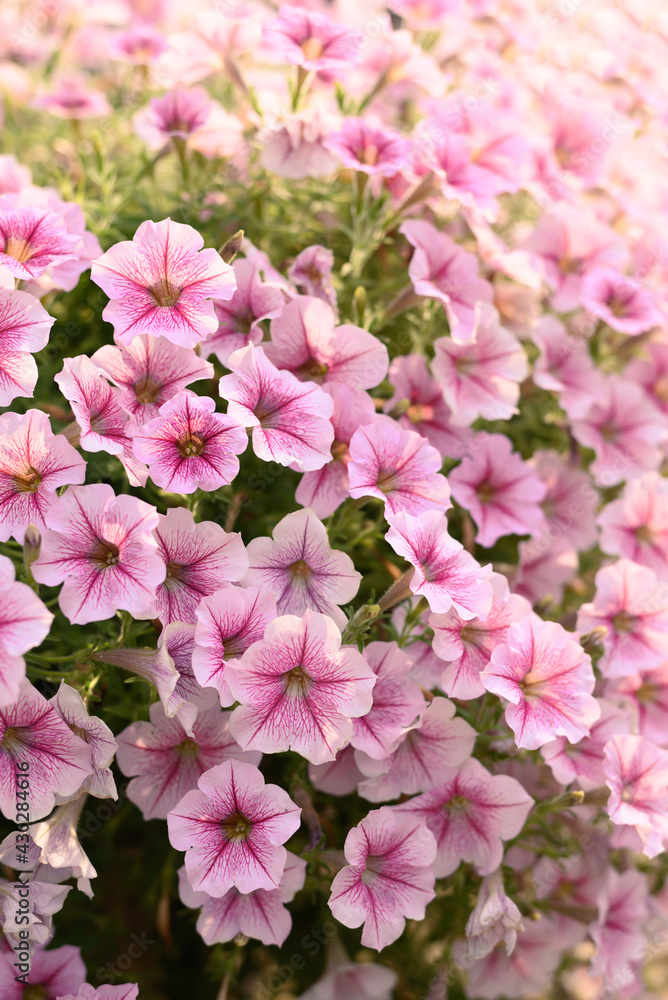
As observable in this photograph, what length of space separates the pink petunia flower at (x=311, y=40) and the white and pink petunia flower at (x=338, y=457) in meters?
0.56

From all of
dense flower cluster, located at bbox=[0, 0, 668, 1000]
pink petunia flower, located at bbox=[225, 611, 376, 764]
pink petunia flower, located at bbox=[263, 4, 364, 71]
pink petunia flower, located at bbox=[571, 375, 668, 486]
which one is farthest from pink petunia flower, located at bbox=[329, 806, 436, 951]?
pink petunia flower, located at bbox=[263, 4, 364, 71]

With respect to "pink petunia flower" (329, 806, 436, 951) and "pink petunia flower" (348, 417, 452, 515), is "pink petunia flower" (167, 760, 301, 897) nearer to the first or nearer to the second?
"pink petunia flower" (329, 806, 436, 951)

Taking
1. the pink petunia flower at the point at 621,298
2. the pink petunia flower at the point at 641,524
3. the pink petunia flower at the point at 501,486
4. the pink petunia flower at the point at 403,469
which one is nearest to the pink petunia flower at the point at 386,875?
the pink petunia flower at the point at 403,469

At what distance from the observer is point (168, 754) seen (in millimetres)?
1031

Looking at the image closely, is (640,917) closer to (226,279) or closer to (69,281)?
(226,279)

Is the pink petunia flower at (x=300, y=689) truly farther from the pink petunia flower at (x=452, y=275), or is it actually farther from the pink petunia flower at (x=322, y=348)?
the pink petunia flower at (x=452, y=275)

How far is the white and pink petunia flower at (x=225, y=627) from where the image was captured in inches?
34.7

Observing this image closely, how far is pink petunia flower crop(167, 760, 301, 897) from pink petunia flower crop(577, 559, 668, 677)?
1.80ft

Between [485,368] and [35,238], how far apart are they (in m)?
0.69

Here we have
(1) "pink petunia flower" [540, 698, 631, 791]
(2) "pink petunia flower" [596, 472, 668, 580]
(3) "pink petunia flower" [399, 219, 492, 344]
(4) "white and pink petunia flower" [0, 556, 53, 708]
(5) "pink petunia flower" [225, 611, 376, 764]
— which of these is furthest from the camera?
(2) "pink petunia flower" [596, 472, 668, 580]

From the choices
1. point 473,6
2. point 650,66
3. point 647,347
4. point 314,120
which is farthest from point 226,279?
point 650,66

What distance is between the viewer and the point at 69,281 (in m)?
1.08

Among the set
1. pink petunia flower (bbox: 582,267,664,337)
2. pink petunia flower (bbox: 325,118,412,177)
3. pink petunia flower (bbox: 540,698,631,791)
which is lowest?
pink petunia flower (bbox: 540,698,631,791)

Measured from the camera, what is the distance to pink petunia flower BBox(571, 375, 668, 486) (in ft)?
4.64
